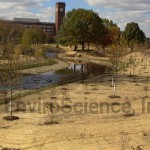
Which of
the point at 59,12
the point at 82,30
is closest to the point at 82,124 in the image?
the point at 82,30

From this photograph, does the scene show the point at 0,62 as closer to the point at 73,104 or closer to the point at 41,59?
the point at 73,104

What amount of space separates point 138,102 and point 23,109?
7.41 m

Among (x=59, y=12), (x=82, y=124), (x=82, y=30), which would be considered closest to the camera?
(x=82, y=124)

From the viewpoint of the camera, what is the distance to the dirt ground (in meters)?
14.3

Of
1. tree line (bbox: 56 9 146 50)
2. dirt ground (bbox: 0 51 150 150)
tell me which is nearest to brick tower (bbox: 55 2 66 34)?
tree line (bbox: 56 9 146 50)

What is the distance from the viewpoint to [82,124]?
1761 cm

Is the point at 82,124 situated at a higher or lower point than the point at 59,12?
lower

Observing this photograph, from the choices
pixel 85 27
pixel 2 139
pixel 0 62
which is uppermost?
pixel 85 27

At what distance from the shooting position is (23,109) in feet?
69.5

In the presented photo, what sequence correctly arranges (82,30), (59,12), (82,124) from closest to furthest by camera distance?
(82,124), (82,30), (59,12)

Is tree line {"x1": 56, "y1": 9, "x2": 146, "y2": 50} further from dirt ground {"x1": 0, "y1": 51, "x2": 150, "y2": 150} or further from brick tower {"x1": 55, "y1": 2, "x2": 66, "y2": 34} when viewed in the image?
brick tower {"x1": 55, "y1": 2, "x2": 66, "y2": 34}

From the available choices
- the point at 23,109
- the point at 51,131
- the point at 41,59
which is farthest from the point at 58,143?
the point at 41,59

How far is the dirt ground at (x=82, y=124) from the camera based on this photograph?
14344mm

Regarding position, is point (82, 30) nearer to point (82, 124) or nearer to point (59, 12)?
point (82, 124)
